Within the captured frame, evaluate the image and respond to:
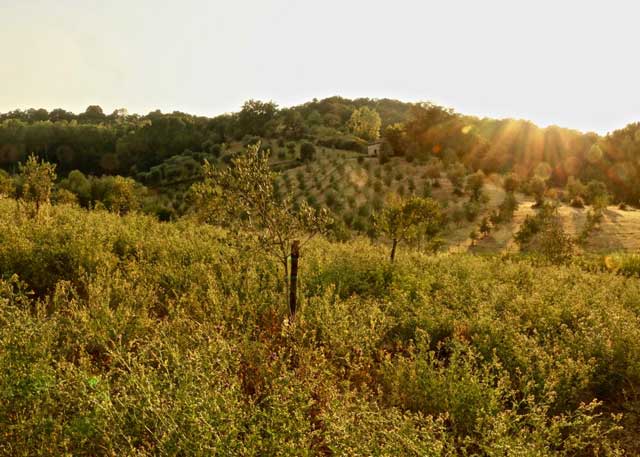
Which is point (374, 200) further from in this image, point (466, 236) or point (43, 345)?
point (43, 345)

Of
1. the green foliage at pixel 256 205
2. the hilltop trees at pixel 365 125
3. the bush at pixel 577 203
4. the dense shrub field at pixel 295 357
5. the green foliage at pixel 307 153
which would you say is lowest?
the dense shrub field at pixel 295 357

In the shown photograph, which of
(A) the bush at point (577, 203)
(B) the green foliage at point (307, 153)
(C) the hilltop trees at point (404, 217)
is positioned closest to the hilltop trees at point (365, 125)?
(B) the green foliage at point (307, 153)

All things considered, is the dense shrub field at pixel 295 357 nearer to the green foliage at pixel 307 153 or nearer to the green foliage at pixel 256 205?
the green foliage at pixel 256 205

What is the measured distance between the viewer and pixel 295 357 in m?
5.54

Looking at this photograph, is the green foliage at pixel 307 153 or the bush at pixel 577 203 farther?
the green foliage at pixel 307 153

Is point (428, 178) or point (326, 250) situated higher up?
point (428, 178)

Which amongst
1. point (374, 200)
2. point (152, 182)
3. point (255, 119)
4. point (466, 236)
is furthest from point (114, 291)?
point (255, 119)

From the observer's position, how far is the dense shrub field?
3516mm

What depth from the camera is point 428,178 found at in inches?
1383

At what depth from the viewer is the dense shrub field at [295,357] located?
352cm

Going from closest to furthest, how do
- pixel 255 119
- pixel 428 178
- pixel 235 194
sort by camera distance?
1. pixel 235 194
2. pixel 428 178
3. pixel 255 119

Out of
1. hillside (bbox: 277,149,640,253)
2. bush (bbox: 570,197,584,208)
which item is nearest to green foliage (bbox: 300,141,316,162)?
hillside (bbox: 277,149,640,253)

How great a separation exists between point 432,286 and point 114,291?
7187mm

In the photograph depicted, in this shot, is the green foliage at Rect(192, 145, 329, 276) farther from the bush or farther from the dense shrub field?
the bush
